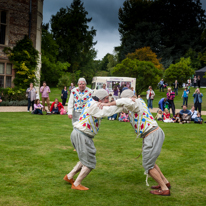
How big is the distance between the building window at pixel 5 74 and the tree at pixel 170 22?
35.1 meters

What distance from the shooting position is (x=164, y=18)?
61.2 m

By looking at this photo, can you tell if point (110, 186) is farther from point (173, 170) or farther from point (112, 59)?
point (112, 59)

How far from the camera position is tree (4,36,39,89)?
2328 centimetres

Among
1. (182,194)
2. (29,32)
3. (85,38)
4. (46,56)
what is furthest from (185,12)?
(182,194)

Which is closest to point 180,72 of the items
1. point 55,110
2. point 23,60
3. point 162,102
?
point 162,102

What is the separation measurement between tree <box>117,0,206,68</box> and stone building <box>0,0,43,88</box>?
109 feet

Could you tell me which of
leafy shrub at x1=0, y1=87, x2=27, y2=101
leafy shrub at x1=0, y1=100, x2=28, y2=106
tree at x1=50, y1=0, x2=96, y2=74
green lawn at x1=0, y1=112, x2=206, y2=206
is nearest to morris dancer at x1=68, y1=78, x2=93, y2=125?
green lawn at x1=0, y1=112, x2=206, y2=206

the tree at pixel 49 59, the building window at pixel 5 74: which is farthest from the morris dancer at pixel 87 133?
the tree at pixel 49 59

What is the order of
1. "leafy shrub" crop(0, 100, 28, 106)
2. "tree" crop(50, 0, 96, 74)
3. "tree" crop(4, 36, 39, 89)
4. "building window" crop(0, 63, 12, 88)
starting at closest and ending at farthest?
"leafy shrub" crop(0, 100, 28, 106) → "building window" crop(0, 63, 12, 88) → "tree" crop(4, 36, 39, 89) → "tree" crop(50, 0, 96, 74)

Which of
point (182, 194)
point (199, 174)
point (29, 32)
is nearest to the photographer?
point (182, 194)

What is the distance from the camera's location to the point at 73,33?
54.7m

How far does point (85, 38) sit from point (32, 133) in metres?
48.2

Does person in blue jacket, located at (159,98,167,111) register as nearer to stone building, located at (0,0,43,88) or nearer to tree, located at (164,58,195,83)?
stone building, located at (0,0,43,88)

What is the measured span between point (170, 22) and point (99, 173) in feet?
201
